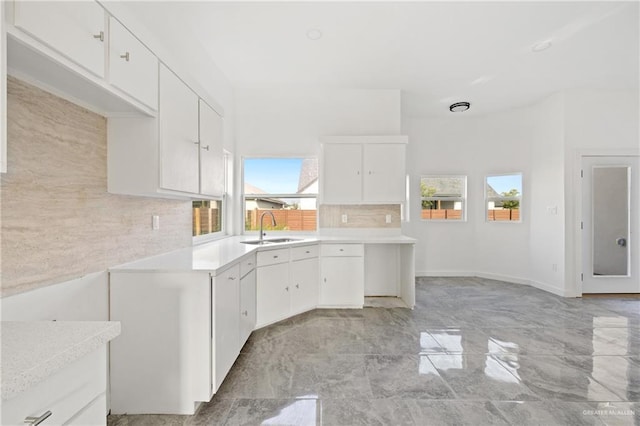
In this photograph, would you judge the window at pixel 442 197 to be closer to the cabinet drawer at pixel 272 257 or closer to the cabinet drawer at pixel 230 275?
the cabinet drawer at pixel 272 257

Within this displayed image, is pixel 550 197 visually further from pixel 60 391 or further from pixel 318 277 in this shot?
pixel 60 391

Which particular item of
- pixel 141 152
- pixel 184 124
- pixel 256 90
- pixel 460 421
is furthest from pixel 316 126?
pixel 460 421

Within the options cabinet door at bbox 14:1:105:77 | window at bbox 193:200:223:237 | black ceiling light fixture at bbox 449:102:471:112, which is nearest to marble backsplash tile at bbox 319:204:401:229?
window at bbox 193:200:223:237

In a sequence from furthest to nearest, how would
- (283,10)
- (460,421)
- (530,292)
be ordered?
1. (530,292)
2. (283,10)
3. (460,421)

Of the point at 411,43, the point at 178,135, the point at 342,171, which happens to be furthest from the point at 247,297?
the point at 411,43

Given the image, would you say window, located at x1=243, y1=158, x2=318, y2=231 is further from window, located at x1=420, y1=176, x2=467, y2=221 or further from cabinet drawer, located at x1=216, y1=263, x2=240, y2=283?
window, located at x1=420, y1=176, x2=467, y2=221

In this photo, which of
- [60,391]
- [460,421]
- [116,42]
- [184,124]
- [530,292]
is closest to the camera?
[60,391]

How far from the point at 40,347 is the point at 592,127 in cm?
627

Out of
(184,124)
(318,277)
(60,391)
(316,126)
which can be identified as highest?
(316,126)

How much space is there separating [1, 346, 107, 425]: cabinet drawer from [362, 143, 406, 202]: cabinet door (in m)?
3.48

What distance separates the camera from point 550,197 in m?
4.65

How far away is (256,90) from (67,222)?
3.34 metres

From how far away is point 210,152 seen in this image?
8.77ft

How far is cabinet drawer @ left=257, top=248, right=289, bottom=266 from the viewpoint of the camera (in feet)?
10.1
